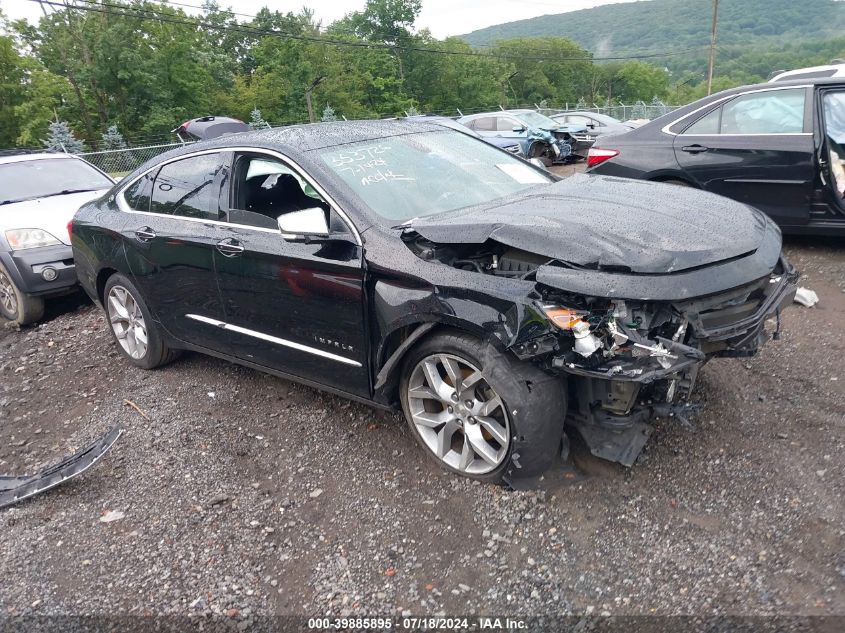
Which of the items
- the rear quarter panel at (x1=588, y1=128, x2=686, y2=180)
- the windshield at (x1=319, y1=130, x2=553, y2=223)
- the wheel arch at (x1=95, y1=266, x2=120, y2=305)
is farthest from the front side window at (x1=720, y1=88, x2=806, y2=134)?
the wheel arch at (x1=95, y1=266, x2=120, y2=305)

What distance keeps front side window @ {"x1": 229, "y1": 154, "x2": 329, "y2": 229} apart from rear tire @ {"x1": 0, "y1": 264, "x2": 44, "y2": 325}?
11.9 ft

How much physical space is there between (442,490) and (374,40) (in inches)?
2376

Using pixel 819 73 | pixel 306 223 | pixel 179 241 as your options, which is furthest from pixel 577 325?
pixel 819 73

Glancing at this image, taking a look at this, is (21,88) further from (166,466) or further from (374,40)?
(166,466)

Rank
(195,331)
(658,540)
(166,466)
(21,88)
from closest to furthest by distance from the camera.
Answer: (658,540) < (166,466) < (195,331) < (21,88)

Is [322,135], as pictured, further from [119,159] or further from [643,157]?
[119,159]

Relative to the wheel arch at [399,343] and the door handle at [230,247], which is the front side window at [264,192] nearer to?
the door handle at [230,247]

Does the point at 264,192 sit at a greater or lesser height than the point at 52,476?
greater

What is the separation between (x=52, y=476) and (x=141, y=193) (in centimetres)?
203

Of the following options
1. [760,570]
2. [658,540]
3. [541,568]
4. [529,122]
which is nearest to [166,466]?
[541,568]

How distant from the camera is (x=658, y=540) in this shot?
9.06ft

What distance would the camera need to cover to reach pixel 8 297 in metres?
6.58

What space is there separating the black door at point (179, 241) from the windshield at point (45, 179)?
3.09 metres

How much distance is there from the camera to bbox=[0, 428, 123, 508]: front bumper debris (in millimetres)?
3580
